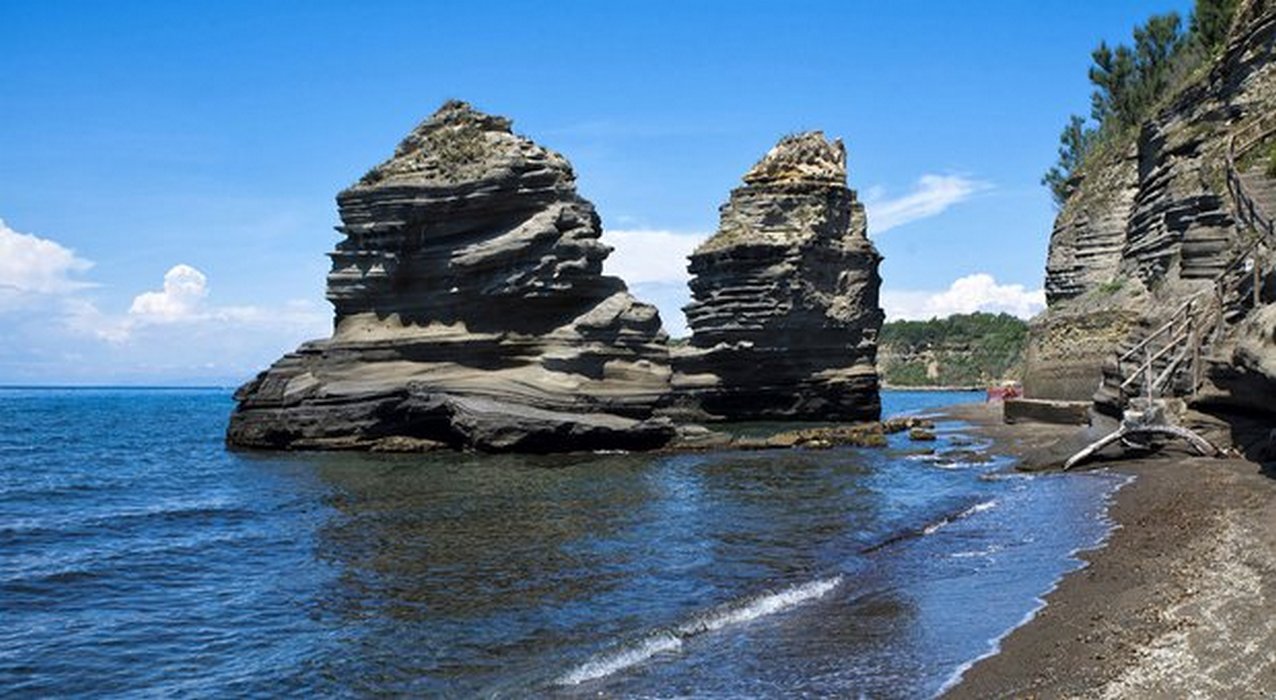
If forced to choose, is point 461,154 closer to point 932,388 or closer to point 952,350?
point 932,388

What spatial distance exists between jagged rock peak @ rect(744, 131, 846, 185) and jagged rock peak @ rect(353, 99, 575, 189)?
68.6ft

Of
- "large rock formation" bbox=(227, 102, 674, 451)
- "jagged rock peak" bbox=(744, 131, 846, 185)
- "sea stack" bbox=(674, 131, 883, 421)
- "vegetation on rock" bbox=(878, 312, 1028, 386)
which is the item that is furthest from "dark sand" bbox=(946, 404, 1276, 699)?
"vegetation on rock" bbox=(878, 312, 1028, 386)

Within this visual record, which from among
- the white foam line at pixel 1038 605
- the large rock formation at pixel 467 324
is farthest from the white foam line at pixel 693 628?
the large rock formation at pixel 467 324

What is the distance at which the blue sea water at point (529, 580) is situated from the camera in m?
10.8

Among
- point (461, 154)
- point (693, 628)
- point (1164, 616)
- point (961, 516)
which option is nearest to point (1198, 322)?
point (961, 516)

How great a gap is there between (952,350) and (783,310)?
141760 millimetres

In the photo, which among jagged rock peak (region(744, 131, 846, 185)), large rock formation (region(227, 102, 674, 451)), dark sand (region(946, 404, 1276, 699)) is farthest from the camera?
jagged rock peak (region(744, 131, 846, 185))

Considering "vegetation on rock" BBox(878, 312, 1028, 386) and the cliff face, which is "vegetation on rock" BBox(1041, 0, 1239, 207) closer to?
the cliff face

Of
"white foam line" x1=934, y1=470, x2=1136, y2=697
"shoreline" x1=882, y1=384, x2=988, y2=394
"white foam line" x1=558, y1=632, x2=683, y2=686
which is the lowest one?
"white foam line" x1=558, y1=632, x2=683, y2=686

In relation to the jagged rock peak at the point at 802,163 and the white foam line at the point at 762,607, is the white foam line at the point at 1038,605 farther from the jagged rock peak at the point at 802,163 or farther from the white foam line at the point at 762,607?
the jagged rock peak at the point at 802,163

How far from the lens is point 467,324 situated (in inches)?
1574

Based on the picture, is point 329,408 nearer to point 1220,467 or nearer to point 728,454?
point 728,454

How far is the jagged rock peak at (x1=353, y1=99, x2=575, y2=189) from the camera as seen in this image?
40031 mm

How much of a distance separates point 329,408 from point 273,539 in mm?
19470
